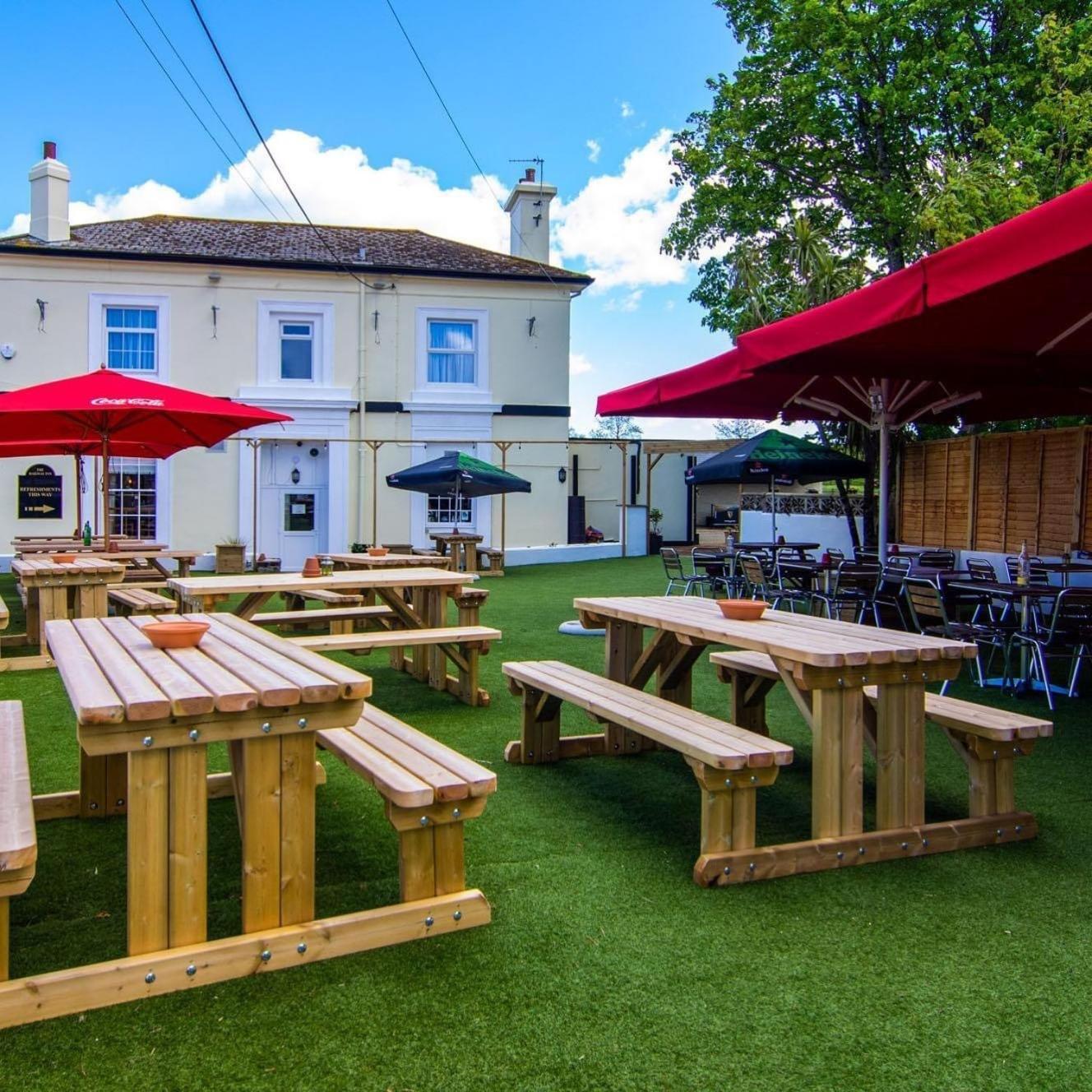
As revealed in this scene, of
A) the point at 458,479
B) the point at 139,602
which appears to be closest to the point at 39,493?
the point at 458,479

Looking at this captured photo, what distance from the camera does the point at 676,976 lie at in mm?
2670

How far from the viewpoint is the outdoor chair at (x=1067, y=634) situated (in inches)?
247

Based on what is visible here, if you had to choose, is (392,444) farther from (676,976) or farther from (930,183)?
(676,976)

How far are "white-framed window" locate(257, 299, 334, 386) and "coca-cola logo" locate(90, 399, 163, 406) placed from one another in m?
10.3

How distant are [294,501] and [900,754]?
15.4 meters

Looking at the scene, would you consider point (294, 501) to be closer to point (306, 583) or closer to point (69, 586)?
point (69, 586)

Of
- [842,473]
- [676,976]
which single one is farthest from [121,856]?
[842,473]

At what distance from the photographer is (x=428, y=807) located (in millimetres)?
2818

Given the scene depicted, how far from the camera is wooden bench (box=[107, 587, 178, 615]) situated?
7340mm

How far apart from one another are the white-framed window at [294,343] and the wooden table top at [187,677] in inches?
568

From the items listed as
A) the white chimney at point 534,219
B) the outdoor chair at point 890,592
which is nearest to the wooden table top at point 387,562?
the outdoor chair at point 890,592

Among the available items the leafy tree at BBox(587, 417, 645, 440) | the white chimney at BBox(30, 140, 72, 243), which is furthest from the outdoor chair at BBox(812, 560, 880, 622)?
the leafy tree at BBox(587, 417, 645, 440)

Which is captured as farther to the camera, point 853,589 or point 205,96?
point 205,96

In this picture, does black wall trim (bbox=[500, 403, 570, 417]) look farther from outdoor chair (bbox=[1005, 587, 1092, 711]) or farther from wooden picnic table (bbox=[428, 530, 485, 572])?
outdoor chair (bbox=[1005, 587, 1092, 711])
